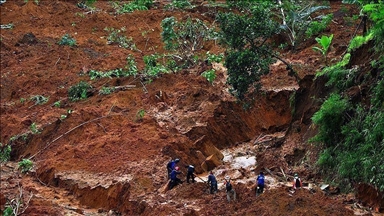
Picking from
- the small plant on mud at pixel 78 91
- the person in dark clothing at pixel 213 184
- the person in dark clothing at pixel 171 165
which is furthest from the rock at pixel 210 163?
the small plant on mud at pixel 78 91

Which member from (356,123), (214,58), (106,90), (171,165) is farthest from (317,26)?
(171,165)

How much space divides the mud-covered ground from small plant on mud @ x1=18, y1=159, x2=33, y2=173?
18cm

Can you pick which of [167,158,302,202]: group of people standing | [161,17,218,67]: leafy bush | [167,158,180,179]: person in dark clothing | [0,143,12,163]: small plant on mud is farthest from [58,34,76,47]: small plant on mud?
[167,158,180,179]: person in dark clothing

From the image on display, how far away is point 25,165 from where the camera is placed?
16.2 meters

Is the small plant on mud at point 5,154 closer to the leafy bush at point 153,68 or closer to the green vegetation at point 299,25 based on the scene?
the leafy bush at point 153,68

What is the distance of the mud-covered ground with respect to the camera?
12.9m

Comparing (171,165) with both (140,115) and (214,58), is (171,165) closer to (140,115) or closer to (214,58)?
(140,115)

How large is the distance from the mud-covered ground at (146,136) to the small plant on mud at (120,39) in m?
0.60

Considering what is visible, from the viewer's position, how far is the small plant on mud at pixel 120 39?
84.1ft

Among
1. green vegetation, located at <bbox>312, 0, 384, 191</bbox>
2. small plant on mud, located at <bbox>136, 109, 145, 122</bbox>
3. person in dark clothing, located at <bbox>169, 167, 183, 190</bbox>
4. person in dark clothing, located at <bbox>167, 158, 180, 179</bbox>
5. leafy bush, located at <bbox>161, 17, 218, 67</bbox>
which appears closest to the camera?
green vegetation, located at <bbox>312, 0, 384, 191</bbox>

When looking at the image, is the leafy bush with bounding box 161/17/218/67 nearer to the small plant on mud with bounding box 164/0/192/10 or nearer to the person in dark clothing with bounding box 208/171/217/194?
the small plant on mud with bounding box 164/0/192/10

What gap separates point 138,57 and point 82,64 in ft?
7.20

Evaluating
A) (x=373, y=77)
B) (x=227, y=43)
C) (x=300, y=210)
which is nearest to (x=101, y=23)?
(x=227, y=43)

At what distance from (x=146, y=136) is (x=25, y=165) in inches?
129
